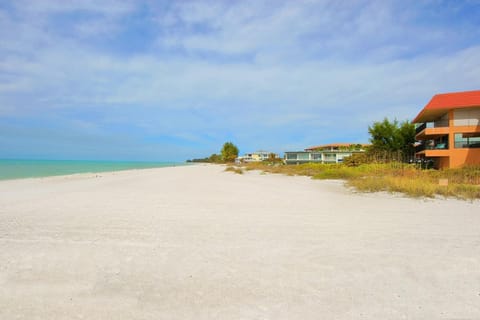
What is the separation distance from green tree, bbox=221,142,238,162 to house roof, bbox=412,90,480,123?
6282 cm

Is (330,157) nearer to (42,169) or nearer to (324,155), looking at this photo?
(324,155)

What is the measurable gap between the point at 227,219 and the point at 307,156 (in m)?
55.8

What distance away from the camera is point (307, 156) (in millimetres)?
58312

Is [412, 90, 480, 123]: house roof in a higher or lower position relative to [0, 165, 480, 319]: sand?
higher

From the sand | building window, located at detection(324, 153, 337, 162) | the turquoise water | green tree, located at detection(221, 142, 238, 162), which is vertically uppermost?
green tree, located at detection(221, 142, 238, 162)

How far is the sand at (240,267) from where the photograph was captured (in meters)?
2.03

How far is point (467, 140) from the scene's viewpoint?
20.2m

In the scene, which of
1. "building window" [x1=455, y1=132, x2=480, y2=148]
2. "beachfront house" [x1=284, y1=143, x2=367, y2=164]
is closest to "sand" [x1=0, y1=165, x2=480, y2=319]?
"building window" [x1=455, y1=132, x2=480, y2=148]

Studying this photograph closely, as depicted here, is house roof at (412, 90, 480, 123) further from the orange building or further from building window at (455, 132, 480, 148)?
building window at (455, 132, 480, 148)

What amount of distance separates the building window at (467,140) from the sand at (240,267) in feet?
67.0

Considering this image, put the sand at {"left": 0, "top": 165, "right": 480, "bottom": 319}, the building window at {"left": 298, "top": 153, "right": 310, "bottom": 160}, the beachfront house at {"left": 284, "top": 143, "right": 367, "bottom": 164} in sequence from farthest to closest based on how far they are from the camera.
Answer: the building window at {"left": 298, "top": 153, "right": 310, "bottom": 160} < the beachfront house at {"left": 284, "top": 143, "right": 367, "bottom": 164} < the sand at {"left": 0, "top": 165, "right": 480, "bottom": 319}

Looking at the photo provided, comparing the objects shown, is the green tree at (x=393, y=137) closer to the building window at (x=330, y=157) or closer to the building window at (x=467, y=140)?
the building window at (x=467, y=140)

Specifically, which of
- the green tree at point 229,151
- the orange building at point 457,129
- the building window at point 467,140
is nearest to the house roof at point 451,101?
the orange building at point 457,129

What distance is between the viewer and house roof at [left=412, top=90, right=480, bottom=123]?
2017 cm
